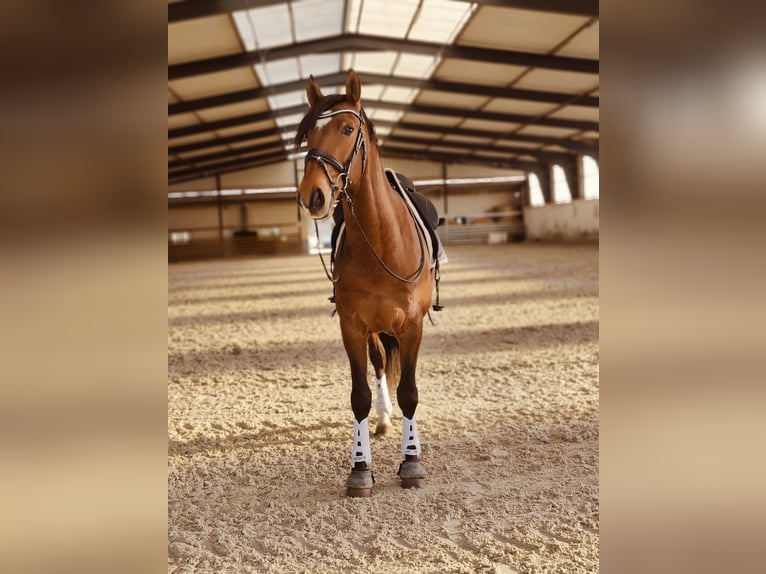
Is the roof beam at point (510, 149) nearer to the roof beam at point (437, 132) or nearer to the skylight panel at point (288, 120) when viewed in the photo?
the roof beam at point (437, 132)

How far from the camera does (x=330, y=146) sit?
94.3 inches

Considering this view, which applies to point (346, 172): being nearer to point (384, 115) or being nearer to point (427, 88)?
point (427, 88)

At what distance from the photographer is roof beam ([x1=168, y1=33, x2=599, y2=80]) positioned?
1227 cm

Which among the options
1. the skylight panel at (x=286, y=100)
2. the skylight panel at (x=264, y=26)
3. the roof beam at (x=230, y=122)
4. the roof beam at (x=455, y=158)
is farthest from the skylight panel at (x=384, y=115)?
the skylight panel at (x=264, y=26)

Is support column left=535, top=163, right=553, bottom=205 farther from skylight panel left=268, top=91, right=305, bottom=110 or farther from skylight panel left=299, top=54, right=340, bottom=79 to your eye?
skylight panel left=299, top=54, right=340, bottom=79

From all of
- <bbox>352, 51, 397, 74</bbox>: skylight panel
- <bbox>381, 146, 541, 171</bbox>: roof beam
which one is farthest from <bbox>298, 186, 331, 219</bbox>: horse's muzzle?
<bbox>381, 146, 541, 171</bbox>: roof beam

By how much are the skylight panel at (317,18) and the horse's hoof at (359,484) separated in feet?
33.1

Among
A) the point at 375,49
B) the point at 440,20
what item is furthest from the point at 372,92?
the point at 440,20
